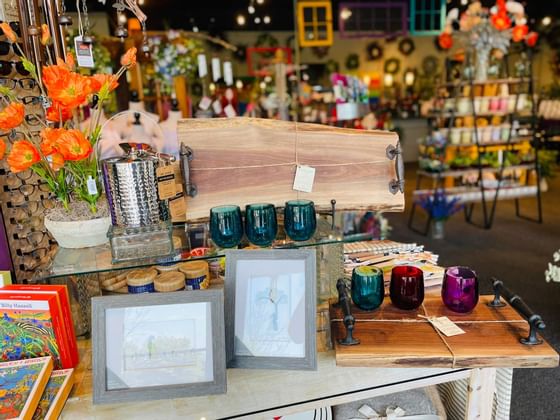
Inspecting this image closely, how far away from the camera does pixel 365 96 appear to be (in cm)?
370

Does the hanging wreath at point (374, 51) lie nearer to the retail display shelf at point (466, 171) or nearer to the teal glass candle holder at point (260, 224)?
the retail display shelf at point (466, 171)

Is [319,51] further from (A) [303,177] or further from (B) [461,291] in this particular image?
(B) [461,291]

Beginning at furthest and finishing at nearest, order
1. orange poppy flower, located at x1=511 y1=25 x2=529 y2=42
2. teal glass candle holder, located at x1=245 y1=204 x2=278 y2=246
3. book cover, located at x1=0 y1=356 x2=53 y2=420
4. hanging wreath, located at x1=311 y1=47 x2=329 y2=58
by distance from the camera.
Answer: hanging wreath, located at x1=311 y1=47 x2=329 y2=58, orange poppy flower, located at x1=511 y1=25 x2=529 y2=42, teal glass candle holder, located at x1=245 y1=204 x2=278 y2=246, book cover, located at x1=0 y1=356 x2=53 y2=420

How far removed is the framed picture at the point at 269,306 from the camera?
1076 mm

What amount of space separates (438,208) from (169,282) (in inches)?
149

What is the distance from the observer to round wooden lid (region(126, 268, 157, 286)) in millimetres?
1217

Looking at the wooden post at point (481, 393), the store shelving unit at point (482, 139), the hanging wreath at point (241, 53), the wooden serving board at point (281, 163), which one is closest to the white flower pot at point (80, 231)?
the wooden serving board at point (281, 163)

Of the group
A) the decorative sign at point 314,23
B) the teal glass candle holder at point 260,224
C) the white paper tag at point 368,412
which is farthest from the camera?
the decorative sign at point 314,23

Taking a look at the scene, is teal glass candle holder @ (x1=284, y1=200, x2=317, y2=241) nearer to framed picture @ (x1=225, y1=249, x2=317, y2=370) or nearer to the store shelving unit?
framed picture @ (x1=225, y1=249, x2=317, y2=370)

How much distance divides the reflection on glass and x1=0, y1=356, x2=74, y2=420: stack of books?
0.44 ft

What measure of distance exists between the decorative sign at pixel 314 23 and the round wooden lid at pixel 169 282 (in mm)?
4730

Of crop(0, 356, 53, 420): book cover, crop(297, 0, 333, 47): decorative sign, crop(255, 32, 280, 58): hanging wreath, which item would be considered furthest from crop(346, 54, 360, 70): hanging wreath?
crop(0, 356, 53, 420): book cover

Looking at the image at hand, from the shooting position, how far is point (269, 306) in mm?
1091

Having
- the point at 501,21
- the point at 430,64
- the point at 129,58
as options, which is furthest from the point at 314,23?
the point at 430,64
